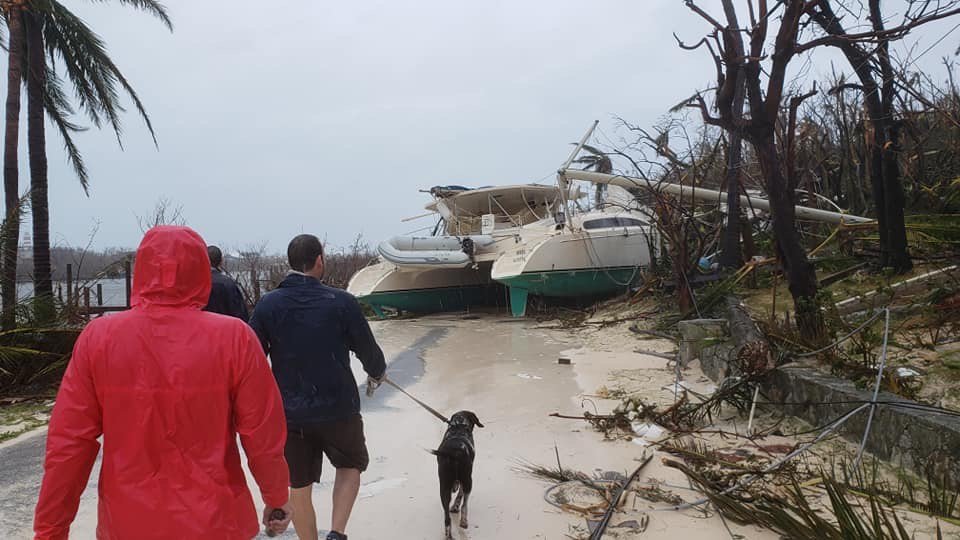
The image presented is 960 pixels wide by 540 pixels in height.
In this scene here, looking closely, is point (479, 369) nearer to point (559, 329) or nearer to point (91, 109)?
point (559, 329)

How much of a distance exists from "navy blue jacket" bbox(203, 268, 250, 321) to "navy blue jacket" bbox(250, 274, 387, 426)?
49.6 inches

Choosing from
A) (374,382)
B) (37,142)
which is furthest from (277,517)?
(37,142)

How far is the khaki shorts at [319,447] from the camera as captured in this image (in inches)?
102

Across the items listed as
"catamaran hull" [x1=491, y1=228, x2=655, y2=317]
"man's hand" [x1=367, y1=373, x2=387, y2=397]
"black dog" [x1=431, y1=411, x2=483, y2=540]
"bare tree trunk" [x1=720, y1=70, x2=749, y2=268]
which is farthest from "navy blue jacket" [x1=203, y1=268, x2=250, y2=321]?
"catamaran hull" [x1=491, y1=228, x2=655, y2=317]

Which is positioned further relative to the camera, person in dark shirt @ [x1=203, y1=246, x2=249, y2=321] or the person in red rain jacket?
person in dark shirt @ [x1=203, y1=246, x2=249, y2=321]

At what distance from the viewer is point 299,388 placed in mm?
2574

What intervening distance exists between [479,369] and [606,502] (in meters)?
4.69

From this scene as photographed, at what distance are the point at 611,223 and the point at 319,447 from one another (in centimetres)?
1235

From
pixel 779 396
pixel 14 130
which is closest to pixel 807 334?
pixel 779 396

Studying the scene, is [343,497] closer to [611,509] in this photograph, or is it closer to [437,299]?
[611,509]

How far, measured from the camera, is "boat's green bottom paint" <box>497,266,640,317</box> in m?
13.4

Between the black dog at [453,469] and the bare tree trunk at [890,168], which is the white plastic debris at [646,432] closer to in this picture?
the black dog at [453,469]

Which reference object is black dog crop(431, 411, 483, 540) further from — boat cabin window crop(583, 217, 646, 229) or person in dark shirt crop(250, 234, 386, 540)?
boat cabin window crop(583, 217, 646, 229)

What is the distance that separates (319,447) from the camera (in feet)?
8.77
